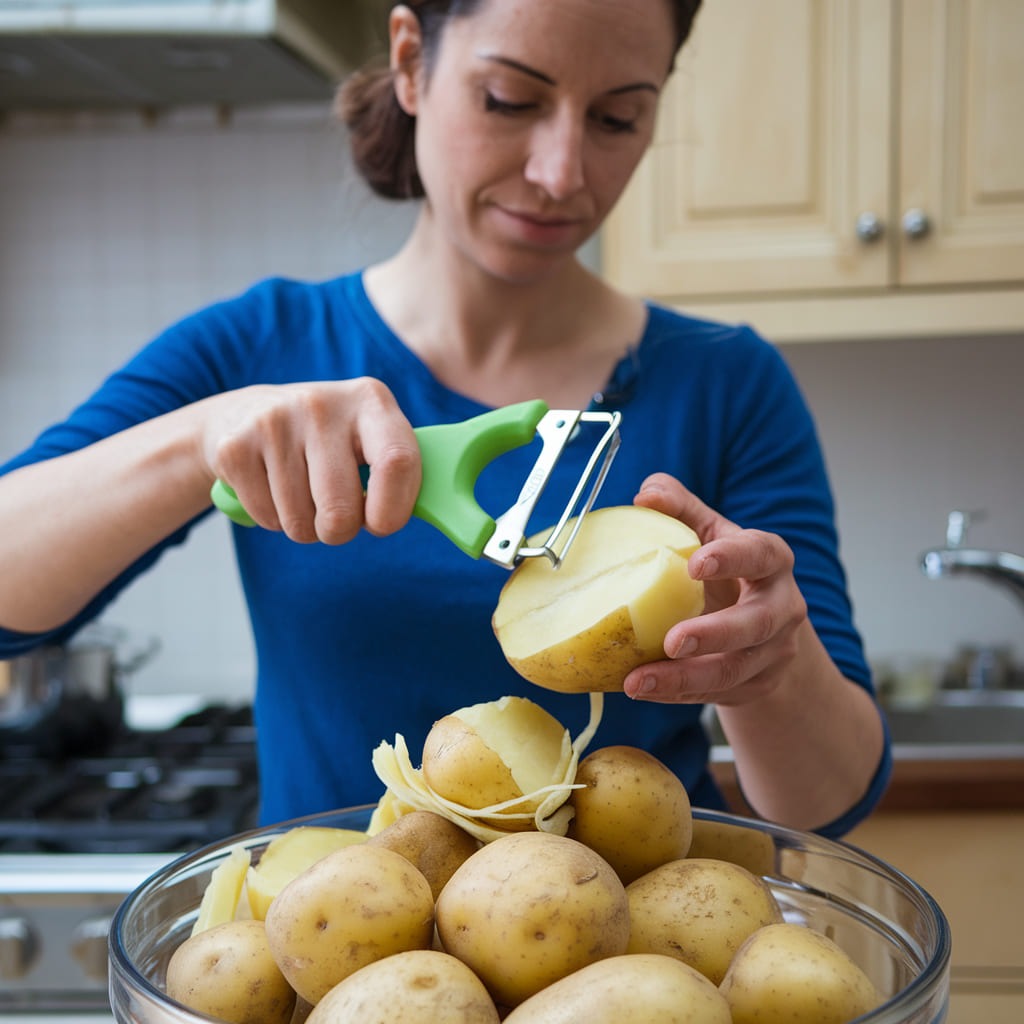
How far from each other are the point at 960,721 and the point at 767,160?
95 cm

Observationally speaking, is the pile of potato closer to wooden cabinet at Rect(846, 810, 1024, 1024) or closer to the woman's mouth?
the woman's mouth

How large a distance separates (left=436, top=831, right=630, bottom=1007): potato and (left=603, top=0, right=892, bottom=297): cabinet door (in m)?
1.38

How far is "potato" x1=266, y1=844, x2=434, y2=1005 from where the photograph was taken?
434 mm

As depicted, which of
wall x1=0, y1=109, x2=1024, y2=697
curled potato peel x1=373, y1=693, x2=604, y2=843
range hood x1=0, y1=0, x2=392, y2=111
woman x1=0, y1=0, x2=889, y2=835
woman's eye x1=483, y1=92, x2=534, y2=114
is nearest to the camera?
curled potato peel x1=373, y1=693, x2=604, y2=843

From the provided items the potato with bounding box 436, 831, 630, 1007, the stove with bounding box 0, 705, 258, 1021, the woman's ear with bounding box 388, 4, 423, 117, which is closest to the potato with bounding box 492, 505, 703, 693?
the potato with bounding box 436, 831, 630, 1007

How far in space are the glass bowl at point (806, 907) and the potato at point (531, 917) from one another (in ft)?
0.38

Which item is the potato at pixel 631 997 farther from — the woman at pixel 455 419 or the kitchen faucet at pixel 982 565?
the kitchen faucet at pixel 982 565

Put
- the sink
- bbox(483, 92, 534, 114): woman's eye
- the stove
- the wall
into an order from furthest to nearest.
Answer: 1. the wall
2. the sink
3. the stove
4. bbox(483, 92, 534, 114): woman's eye

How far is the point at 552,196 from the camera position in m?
0.82

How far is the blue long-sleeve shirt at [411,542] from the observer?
35.0 inches

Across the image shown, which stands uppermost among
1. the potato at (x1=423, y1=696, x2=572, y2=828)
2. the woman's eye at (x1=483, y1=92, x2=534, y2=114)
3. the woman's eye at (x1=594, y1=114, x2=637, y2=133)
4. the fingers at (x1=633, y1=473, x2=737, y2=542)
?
the woman's eye at (x1=483, y1=92, x2=534, y2=114)

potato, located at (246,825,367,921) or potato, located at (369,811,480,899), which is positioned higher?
potato, located at (369,811,480,899)

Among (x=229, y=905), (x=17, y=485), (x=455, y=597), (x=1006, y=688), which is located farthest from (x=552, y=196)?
(x=1006, y=688)

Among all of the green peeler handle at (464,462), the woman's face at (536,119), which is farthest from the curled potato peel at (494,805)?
the woman's face at (536,119)
